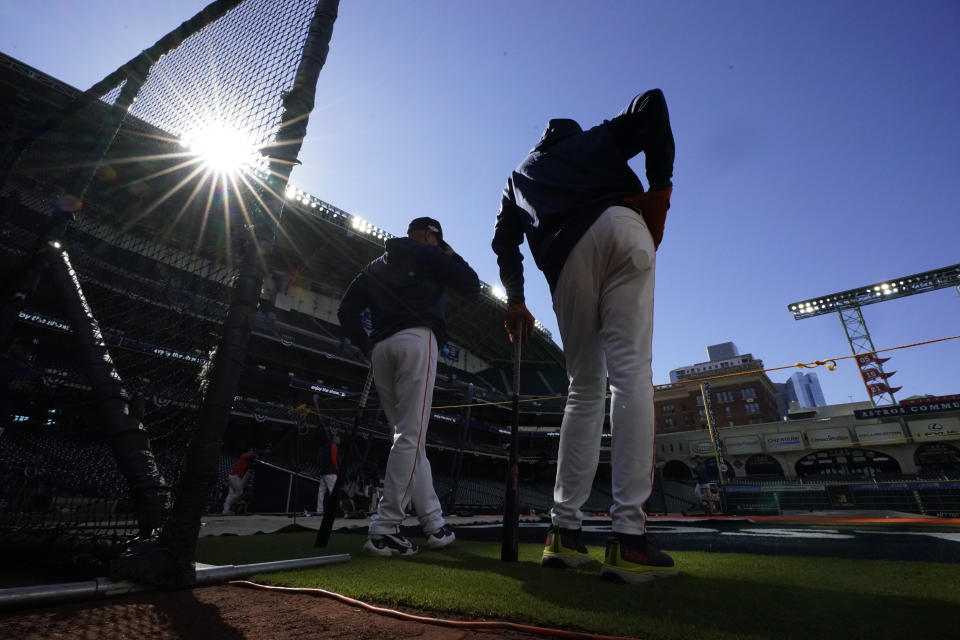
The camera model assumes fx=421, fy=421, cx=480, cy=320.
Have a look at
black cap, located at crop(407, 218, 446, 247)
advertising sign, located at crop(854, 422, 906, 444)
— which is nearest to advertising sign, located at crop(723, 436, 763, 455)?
advertising sign, located at crop(854, 422, 906, 444)

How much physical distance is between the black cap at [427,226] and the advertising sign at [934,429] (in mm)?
32098

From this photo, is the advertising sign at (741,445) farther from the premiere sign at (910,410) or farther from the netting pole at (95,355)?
the netting pole at (95,355)

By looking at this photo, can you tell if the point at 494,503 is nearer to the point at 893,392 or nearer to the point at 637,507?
the point at 637,507

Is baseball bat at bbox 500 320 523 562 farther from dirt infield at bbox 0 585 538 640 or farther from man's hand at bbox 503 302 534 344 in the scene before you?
dirt infield at bbox 0 585 538 640

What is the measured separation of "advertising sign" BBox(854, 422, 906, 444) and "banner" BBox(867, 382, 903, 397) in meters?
2.45

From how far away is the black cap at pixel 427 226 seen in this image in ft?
8.91

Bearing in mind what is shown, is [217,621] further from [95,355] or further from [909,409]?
[909,409]

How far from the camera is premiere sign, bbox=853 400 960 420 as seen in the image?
2261 centimetres

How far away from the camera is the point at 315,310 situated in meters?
20.7

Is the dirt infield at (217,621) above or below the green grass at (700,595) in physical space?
below

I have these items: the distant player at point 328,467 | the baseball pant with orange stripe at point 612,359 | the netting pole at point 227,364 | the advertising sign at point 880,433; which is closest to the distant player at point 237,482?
the distant player at point 328,467

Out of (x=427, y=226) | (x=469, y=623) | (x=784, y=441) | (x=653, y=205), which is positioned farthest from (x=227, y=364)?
(x=784, y=441)

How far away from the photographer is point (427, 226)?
2.72m

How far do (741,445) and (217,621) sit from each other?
31532 millimetres
